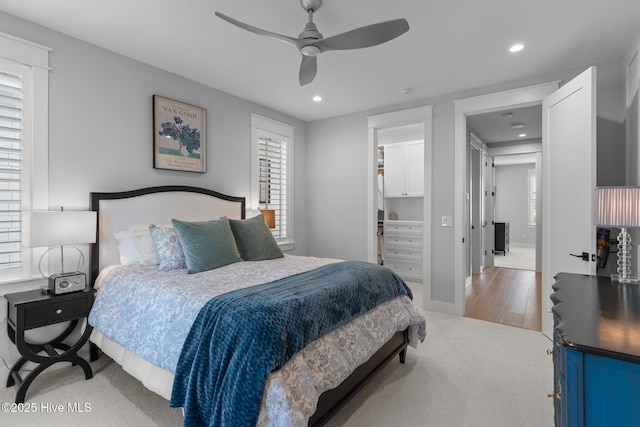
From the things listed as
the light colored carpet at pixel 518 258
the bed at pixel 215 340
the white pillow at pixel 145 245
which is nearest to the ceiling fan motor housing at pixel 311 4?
the bed at pixel 215 340

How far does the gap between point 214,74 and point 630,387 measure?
151 inches

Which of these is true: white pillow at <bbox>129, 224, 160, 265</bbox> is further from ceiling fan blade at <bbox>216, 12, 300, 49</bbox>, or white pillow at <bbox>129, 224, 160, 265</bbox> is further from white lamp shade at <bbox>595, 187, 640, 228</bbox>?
white lamp shade at <bbox>595, 187, 640, 228</bbox>

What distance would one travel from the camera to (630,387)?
95 cm

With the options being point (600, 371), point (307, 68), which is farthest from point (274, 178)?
point (600, 371)

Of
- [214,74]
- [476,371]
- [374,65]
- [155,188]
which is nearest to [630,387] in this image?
[476,371]

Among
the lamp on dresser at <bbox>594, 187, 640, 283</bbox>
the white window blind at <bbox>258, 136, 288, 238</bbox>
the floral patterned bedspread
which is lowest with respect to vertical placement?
the floral patterned bedspread

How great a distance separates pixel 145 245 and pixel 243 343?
1.79 metres

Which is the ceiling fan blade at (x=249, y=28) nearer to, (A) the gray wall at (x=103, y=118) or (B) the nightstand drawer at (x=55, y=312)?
(A) the gray wall at (x=103, y=118)

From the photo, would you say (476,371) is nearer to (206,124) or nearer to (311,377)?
(311,377)

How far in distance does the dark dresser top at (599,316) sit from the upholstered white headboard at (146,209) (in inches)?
128

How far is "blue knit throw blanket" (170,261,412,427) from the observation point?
1.46m

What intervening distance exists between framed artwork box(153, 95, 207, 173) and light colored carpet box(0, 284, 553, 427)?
198 cm

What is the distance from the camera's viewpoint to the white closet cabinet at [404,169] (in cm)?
585

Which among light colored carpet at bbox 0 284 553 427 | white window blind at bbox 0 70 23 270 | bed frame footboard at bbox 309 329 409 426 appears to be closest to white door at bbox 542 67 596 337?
light colored carpet at bbox 0 284 553 427
